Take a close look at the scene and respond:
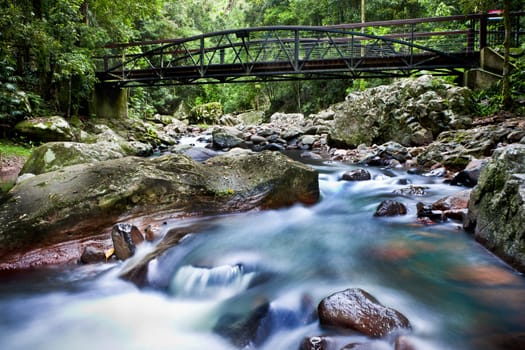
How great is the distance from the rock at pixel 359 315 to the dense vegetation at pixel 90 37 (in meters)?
12.3

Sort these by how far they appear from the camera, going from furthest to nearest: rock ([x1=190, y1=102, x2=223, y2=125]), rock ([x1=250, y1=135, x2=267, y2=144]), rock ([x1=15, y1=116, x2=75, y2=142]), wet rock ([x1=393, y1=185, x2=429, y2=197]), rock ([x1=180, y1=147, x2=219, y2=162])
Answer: rock ([x1=190, y1=102, x2=223, y2=125])
rock ([x1=250, y1=135, x2=267, y2=144])
rock ([x1=180, y1=147, x2=219, y2=162])
rock ([x1=15, y1=116, x2=75, y2=142])
wet rock ([x1=393, y1=185, x2=429, y2=197])

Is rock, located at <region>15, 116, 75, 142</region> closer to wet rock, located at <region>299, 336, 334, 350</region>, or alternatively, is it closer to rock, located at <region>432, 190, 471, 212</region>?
rock, located at <region>432, 190, 471, 212</region>

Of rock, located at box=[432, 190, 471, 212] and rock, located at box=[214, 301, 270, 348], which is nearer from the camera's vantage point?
rock, located at box=[214, 301, 270, 348]

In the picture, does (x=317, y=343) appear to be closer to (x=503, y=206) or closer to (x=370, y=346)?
(x=370, y=346)

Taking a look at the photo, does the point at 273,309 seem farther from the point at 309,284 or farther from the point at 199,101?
the point at 199,101

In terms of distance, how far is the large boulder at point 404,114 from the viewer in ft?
36.7

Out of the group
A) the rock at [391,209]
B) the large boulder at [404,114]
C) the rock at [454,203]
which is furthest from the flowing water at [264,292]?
the large boulder at [404,114]

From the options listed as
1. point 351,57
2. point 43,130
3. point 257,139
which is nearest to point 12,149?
point 43,130

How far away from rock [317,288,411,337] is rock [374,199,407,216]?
8.88ft

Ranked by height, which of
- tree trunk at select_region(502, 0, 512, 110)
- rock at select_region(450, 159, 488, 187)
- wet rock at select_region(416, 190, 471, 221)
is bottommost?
wet rock at select_region(416, 190, 471, 221)

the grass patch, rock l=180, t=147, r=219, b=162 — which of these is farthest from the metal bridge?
the grass patch

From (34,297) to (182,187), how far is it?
82.6 inches

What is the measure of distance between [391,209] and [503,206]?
1.86 meters

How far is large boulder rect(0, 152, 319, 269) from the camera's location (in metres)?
3.76
